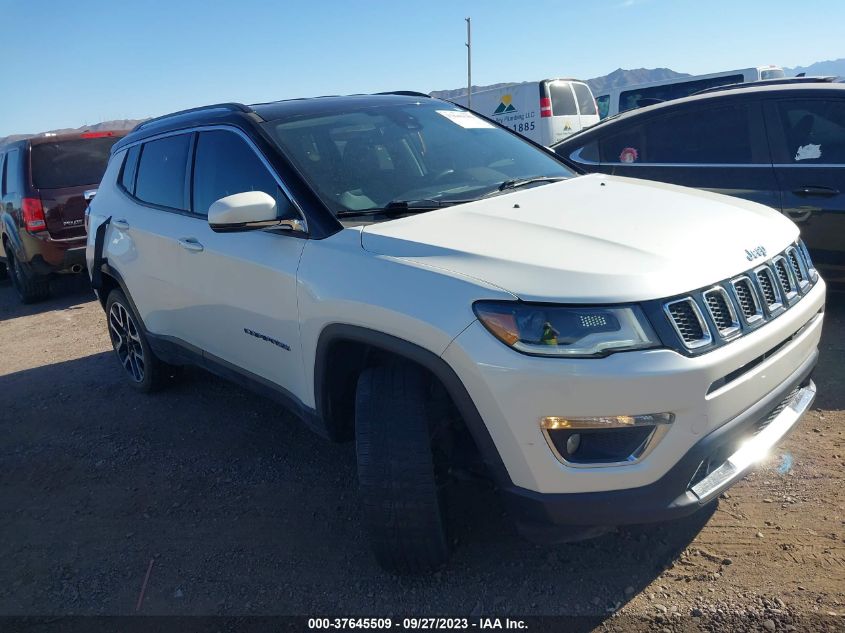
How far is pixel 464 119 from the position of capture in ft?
13.1

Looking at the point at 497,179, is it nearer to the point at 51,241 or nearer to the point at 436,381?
the point at 436,381

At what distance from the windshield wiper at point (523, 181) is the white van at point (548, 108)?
11.5 metres

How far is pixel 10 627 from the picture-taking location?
272cm

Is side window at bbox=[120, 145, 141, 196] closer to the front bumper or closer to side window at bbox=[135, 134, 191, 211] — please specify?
side window at bbox=[135, 134, 191, 211]

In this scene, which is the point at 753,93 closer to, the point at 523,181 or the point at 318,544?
the point at 523,181

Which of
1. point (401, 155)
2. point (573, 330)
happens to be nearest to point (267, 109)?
point (401, 155)

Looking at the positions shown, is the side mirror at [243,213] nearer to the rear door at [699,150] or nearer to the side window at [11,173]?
the rear door at [699,150]

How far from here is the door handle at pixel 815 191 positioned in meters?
4.66

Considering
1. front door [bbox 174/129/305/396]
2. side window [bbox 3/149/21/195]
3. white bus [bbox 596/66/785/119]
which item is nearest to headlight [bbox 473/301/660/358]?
front door [bbox 174/129/305/396]

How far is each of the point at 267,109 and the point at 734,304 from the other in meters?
2.39

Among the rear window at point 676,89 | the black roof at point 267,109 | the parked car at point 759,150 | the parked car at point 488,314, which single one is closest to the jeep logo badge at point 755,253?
the parked car at point 488,314

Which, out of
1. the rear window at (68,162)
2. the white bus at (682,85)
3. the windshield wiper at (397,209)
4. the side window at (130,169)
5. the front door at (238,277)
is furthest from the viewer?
the white bus at (682,85)

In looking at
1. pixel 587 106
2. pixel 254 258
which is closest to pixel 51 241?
pixel 254 258

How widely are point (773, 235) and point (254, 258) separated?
213 cm
